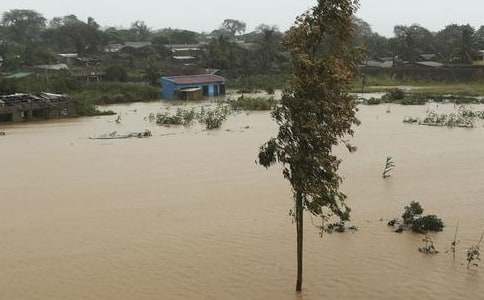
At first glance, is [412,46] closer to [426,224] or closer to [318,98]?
[426,224]

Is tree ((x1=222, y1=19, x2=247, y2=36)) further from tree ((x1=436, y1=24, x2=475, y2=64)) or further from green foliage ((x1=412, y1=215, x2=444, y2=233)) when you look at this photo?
green foliage ((x1=412, y1=215, x2=444, y2=233))

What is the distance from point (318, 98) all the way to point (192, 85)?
133 feet

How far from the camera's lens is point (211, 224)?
12.6m

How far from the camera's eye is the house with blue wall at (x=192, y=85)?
4684cm

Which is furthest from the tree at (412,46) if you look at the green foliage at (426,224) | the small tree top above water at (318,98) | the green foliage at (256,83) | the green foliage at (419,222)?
the small tree top above water at (318,98)

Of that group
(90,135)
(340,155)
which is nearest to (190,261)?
(340,155)

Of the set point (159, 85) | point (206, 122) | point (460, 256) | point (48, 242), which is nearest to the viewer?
point (460, 256)

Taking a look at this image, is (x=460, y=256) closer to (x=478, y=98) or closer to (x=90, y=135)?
(x=90, y=135)

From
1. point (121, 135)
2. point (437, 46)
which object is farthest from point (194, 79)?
point (437, 46)

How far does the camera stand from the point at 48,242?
11656mm

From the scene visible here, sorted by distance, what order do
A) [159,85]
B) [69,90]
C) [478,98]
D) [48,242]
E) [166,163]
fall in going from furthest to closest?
[159,85] → [69,90] → [478,98] → [166,163] → [48,242]

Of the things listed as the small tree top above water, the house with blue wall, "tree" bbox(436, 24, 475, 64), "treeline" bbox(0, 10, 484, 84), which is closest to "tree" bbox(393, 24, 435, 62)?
"treeline" bbox(0, 10, 484, 84)

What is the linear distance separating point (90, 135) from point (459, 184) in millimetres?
17521

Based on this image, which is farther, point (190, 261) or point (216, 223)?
point (216, 223)
